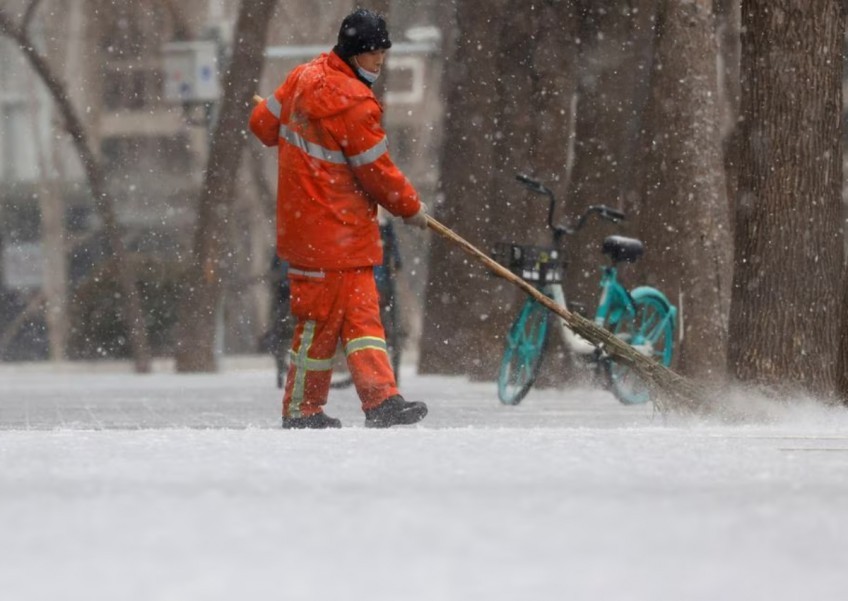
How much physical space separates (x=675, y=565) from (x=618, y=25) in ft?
42.1

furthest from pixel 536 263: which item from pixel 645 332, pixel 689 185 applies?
pixel 689 185

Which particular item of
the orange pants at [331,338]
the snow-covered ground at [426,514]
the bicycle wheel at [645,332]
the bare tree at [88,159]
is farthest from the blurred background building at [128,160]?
the snow-covered ground at [426,514]

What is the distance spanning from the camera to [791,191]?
11906 millimetres

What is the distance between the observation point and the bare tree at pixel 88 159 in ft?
85.2

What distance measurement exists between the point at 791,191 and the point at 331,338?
93.8 inches

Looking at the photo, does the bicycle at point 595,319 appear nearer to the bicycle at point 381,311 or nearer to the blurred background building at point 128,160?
the bicycle at point 381,311

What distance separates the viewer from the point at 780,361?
11930 mm

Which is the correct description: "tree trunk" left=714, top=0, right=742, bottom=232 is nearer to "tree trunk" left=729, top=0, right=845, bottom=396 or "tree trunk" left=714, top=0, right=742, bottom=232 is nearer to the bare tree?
"tree trunk" left=729, top=0, right=845, bottom=396

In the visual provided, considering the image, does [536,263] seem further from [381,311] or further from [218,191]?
[218,191]

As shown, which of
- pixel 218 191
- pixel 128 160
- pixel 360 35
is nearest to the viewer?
pixel 360 35

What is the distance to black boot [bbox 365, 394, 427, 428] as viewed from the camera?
11.0m

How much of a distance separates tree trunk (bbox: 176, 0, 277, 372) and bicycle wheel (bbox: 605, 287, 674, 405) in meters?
9.20

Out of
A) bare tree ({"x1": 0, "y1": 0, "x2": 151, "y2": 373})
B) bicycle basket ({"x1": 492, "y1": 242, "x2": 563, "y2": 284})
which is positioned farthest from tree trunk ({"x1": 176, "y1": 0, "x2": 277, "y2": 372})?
bicycle basket ({"x1": 492, "y1": 242, "x2": 563, "y2": 284})

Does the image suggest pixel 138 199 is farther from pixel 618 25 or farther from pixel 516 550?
pixel 516 550
